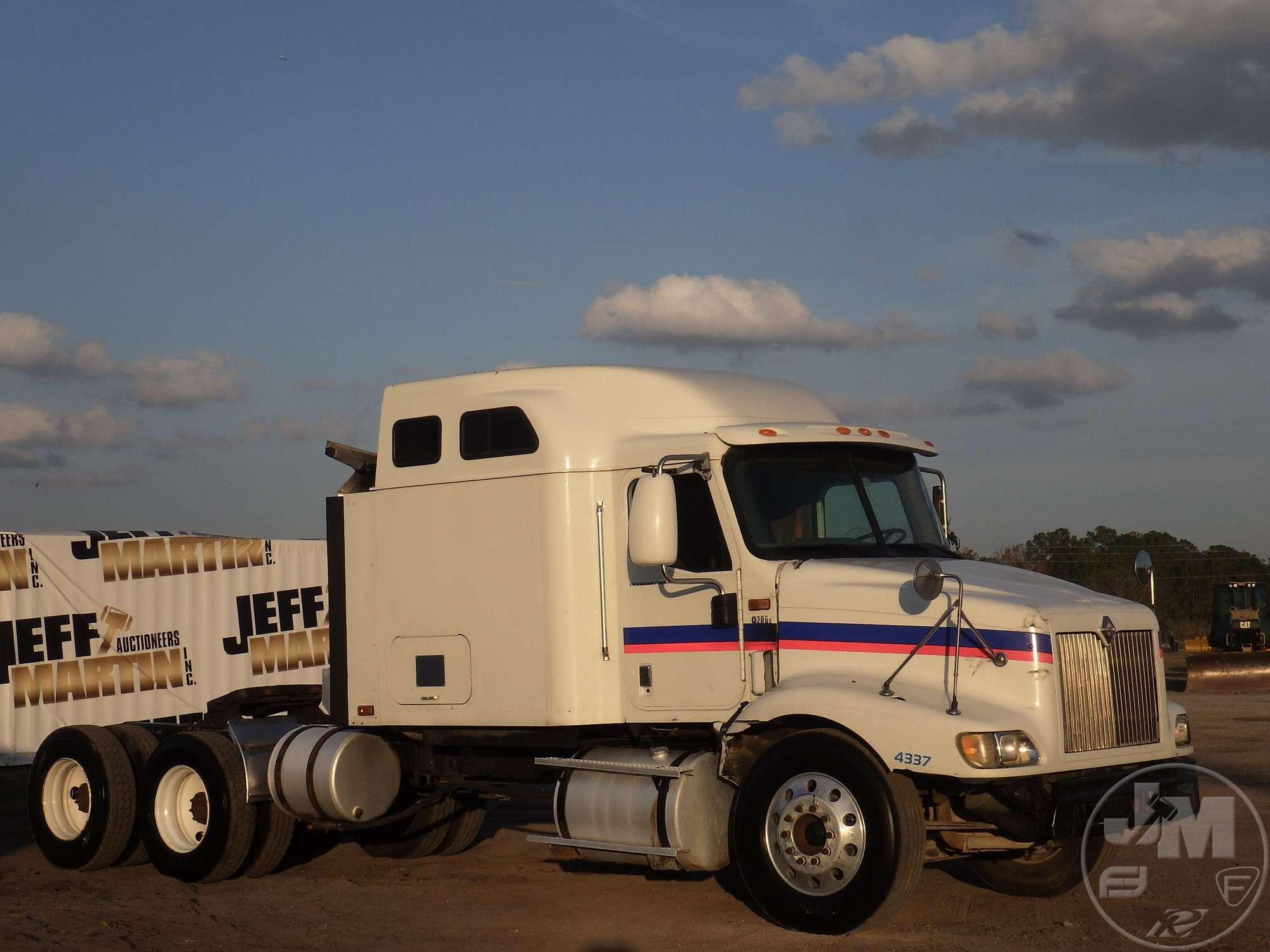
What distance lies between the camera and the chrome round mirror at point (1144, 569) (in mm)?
9086

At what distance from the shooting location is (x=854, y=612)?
8406 millimetres

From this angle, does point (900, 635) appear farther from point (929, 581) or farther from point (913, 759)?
point (913, 759)

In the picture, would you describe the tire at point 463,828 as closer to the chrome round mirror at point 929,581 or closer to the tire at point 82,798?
the tire at point 82,798

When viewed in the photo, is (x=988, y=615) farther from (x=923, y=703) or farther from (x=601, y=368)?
(x=601, y=368)

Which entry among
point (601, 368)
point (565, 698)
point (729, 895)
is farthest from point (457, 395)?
point (729, 895)

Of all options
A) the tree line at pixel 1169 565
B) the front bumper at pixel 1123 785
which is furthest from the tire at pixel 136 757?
A: the tree line at pixel 1169 565

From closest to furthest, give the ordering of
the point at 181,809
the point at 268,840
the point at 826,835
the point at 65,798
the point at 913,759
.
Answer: the point at 913,759
the point at 826,835
the point at 268,840
the point at 181,809
the point at 65,798

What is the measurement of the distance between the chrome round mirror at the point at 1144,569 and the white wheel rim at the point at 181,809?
7.10m

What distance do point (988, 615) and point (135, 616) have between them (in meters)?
16.9

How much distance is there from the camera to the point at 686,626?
355 inches

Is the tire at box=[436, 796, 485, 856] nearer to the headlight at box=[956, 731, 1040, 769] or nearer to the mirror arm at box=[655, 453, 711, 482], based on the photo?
the mirror arm at box=[655, 453, 711, 482]

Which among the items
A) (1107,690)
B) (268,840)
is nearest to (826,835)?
(1107,690)

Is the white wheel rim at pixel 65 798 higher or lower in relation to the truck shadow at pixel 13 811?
higher

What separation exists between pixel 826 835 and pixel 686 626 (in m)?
1.67
